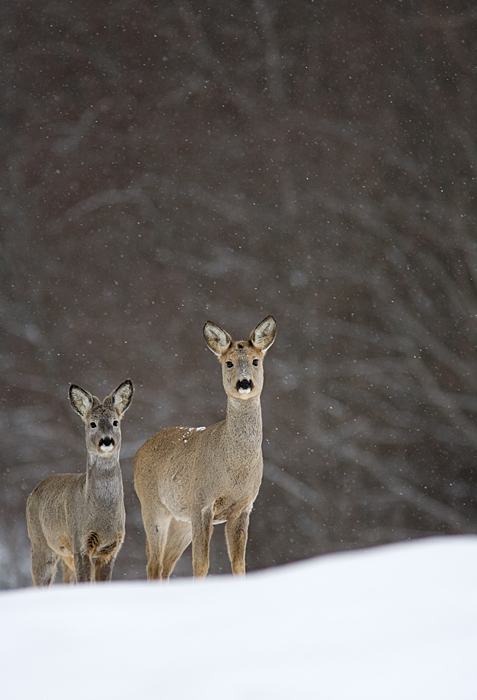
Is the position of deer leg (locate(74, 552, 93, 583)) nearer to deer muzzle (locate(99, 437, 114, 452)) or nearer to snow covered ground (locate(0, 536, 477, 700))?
deer muzzle (locate(99, 437, 114, 452))

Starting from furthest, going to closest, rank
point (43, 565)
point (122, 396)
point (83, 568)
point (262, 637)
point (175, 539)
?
point (175, 539), point (43, 565), point (122, 396), point (83, 568), point (262, 637)

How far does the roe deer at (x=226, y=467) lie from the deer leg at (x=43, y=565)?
0.33 meters

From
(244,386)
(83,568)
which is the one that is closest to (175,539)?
(83,568)

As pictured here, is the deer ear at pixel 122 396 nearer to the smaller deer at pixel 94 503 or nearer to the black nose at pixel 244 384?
the smaller deer at pixel 94 503

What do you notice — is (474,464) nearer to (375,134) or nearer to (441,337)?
(441,337)

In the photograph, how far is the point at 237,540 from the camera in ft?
7.48

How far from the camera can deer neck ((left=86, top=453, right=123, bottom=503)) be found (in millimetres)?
2227

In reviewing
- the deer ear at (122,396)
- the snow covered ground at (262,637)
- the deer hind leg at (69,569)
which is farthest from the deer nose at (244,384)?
the snow covered ground at (262,637)

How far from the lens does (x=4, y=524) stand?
4.46 metres

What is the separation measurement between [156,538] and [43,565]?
38 cm

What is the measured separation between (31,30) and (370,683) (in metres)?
4.86

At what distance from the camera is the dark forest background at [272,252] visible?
173 inches

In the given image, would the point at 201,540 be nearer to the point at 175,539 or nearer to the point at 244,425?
the point at 244,425

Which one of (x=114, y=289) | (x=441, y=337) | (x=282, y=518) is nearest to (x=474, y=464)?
(x=441, y=337)
